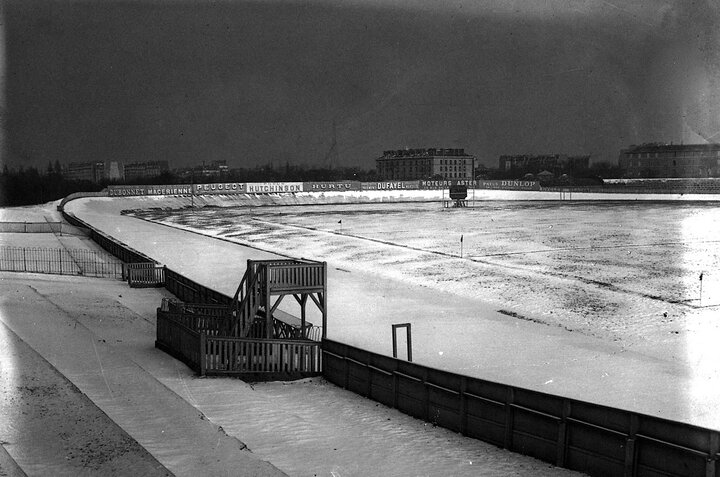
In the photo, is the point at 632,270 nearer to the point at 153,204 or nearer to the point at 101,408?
the point at 101,408

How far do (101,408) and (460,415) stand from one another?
263 inches

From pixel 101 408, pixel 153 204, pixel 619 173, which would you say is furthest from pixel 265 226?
pixel 619 173

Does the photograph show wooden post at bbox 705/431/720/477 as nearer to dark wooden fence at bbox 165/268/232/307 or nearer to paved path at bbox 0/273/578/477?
paved path at bbox 0/273/578/477

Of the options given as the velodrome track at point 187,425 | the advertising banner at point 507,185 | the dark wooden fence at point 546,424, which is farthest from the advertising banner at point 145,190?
the dark wooden fence at point 546,424

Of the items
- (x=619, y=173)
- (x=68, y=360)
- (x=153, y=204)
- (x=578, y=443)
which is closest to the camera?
(x=578, y=443)

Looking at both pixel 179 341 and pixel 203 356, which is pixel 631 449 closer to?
pixel 203 356

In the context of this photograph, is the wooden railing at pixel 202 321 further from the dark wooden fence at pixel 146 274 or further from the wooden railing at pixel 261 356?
the dark wooden fence at pixel 146 274

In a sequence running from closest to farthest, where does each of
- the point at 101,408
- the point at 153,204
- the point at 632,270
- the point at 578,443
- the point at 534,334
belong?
1. the point at 578,443
2. the point at 101,408
3. the point at 534,334
4. the point at 632,270
5. the point at 153,204

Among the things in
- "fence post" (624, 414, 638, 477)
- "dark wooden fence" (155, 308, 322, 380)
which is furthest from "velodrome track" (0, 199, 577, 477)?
"fence post" (624, 414, 638, 477)

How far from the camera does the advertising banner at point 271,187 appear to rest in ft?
433

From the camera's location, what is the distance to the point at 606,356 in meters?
20.7

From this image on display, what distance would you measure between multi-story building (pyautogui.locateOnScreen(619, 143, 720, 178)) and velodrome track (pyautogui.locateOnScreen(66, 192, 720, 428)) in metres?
122

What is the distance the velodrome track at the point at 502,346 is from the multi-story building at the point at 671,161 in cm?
12205

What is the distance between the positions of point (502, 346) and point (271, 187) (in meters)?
115
